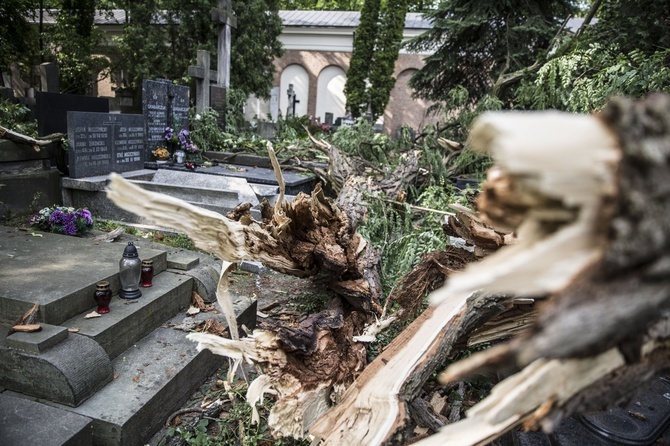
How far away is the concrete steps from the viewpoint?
89.1 inches

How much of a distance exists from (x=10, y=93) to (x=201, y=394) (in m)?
10.2

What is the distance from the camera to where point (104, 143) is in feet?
21.0

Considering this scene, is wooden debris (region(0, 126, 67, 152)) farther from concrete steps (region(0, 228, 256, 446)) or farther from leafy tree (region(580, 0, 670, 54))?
leafy tree (region(580, 0, 670, 54))

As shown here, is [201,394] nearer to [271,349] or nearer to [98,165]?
[271,349]

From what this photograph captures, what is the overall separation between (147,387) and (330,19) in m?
25.0

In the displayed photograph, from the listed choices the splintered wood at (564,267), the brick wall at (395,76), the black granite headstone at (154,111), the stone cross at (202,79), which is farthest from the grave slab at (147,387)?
the brick wall at (395,76)

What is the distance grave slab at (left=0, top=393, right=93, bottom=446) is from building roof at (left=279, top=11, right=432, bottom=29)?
77.7 ft

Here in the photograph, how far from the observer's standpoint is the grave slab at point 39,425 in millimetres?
A: 1990

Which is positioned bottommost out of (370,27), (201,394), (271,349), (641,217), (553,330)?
(201,394)

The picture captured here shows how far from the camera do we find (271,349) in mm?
2062

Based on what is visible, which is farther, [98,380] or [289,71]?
[289,71]

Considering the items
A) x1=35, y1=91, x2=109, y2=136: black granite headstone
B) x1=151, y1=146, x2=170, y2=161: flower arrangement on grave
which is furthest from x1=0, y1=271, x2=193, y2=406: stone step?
x1=151, y1=146, x2=170, y2=161: flower arrangement on grave

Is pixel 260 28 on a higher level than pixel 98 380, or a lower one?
higher

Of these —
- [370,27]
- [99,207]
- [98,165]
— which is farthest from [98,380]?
[370,27]
